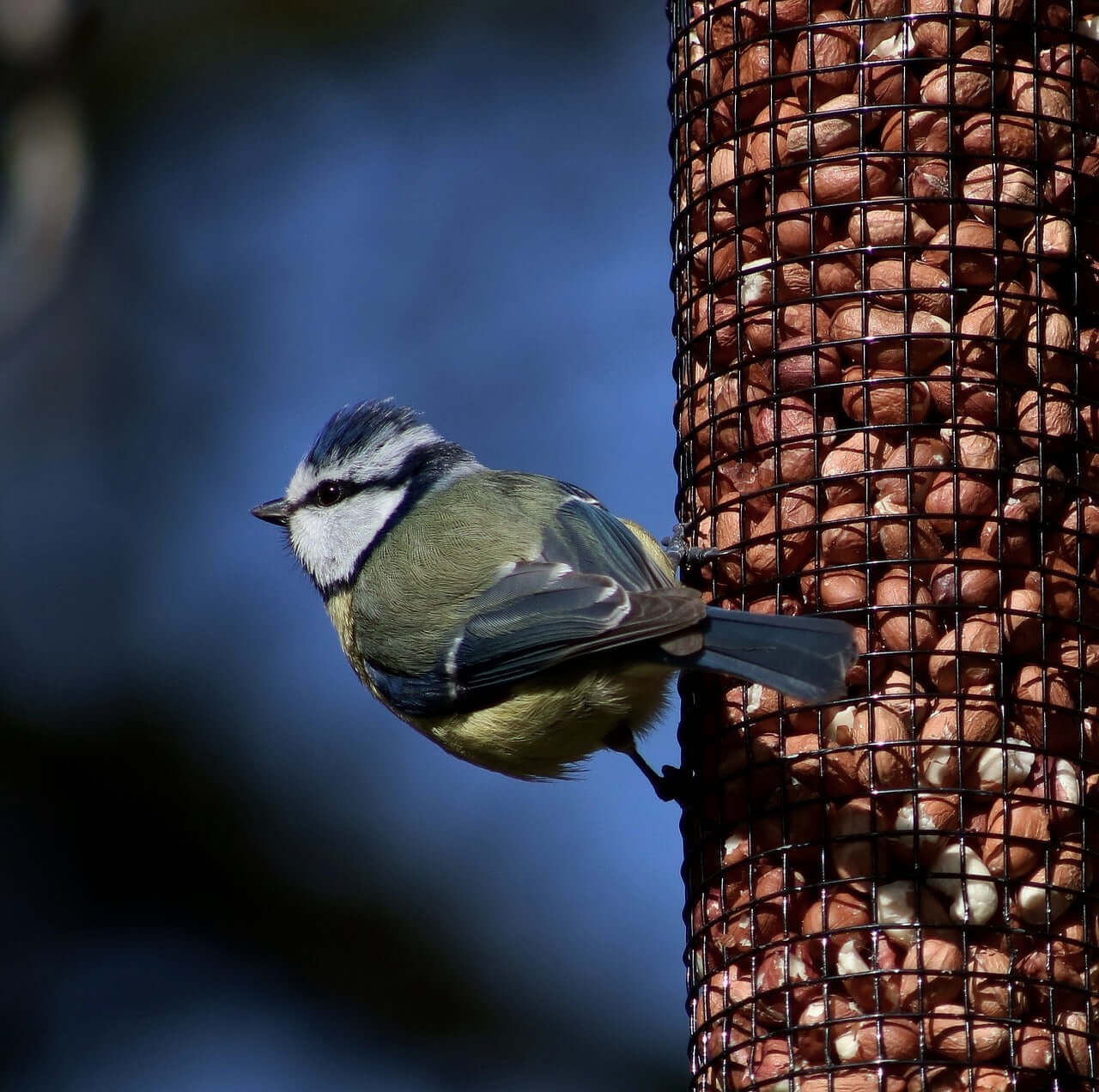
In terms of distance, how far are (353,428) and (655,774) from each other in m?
1.13

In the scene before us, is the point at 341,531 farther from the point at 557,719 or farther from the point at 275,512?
the point at 557,719

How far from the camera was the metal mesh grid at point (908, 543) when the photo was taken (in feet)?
9.17

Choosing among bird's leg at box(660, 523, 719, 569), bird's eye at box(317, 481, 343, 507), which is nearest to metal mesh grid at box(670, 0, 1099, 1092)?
bird's leg at box(660, 523, 719, 569)

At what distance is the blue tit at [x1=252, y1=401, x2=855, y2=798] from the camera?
9.77 ft

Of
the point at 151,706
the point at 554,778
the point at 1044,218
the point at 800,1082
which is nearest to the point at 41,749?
the point at 151,706

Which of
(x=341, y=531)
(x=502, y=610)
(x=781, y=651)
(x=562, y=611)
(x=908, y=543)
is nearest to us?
(x=781, y=651)

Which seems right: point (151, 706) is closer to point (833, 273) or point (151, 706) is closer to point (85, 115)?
point (85, 115)

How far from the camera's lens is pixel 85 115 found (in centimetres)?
609

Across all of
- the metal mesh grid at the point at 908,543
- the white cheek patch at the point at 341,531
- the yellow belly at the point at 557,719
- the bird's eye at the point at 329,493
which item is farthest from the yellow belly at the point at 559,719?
the bird's eye at the point at 329,493

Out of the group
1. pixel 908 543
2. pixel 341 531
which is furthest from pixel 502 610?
pixel 908 543

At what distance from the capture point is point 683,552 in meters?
3.27

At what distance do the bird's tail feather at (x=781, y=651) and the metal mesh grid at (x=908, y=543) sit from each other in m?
0.16

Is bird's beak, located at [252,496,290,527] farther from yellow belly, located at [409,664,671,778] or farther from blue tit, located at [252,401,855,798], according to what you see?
yellow belly, located at [409,664,671,778]

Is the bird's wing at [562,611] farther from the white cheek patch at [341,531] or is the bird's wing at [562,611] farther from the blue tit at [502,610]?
the white cheek patch at [341,531]
